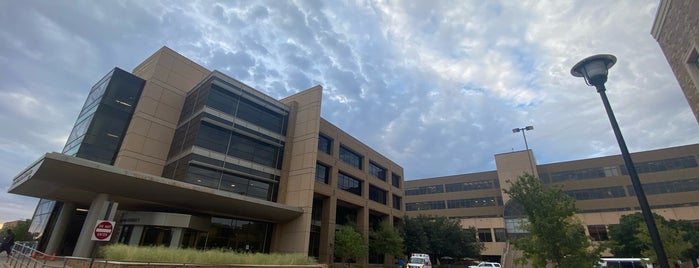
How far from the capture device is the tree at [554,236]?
52.0 ft

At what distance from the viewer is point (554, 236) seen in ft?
53.1

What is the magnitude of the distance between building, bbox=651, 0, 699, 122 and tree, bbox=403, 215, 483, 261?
37.0 metres

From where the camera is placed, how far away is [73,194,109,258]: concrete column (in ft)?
66.9

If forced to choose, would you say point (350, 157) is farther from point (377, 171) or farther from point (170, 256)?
point (170, 256)

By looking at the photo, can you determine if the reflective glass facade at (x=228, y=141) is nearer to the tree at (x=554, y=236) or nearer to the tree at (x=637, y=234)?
the tree at (x=554, y=236)

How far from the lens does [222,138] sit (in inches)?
1125

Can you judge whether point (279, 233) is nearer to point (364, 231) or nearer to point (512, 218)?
point (364, 231)

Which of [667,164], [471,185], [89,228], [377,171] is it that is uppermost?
[667,164]

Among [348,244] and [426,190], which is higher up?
[426,190]

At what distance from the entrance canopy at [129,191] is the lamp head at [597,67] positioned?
2118cm

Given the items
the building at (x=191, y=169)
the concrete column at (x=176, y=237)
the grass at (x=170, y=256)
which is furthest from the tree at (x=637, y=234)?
the concrete column at (x=176, y=237)

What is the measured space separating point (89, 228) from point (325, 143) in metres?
23.0

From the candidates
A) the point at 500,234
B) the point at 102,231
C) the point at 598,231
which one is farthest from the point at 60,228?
the point at 598,231

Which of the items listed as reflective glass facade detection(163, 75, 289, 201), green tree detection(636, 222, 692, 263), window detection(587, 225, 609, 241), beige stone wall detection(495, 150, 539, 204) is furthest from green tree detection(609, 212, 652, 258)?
reflective glass facade detection(163, 75, 289, 201)
